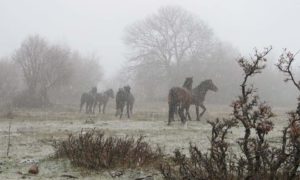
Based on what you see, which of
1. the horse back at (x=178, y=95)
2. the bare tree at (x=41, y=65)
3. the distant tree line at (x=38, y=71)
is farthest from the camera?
the bare tree at (x=41, y=65)

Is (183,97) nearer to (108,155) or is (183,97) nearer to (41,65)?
(108,155)

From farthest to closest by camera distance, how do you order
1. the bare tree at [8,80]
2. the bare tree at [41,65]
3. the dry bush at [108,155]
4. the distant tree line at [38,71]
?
the bare tree at [8,80], the bare tree at [41,65], the distant tree line at [38,71], the dry bush at [108,155]

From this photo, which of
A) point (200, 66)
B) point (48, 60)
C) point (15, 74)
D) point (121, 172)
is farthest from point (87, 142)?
point (200, 66)

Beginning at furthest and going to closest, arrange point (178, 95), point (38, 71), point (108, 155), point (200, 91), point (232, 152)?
point (38, 71), point (200, 91), point (178, 95), point (232, 152), point (108, 155)

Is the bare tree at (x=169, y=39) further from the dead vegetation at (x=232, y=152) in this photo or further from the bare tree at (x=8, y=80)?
the dead vegetation at (x=232, y=152)

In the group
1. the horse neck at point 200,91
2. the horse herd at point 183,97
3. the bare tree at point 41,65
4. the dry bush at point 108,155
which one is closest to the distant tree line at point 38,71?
the bare tree at point 41,65

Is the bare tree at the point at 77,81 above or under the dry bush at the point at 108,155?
above

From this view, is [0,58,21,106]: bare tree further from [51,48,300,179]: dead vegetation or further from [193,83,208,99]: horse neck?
[51,48,300,179]: dead vegetation

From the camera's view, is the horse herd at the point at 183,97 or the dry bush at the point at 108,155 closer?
the dry bush at the point at 108,155

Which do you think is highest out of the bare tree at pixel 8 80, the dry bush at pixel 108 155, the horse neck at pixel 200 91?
the bare tree at pixel 8 80

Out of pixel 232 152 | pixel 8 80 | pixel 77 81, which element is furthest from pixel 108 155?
pixel 77 81

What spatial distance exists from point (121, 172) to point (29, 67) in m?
38.0

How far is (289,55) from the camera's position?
568 cm

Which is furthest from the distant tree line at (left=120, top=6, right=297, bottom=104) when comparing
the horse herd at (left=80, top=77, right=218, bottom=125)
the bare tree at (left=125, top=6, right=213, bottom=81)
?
the horse herd at (left=80, top=77, right=218, bottom=125)
